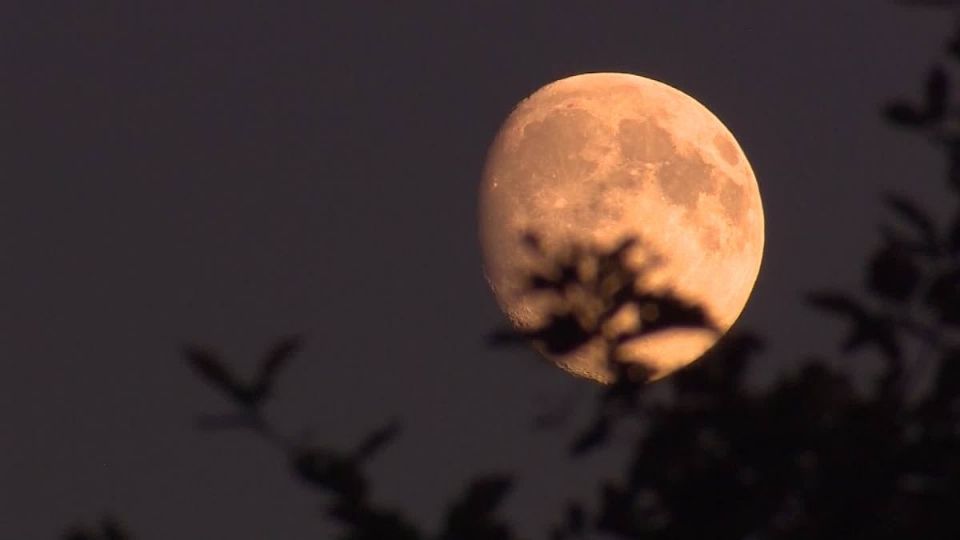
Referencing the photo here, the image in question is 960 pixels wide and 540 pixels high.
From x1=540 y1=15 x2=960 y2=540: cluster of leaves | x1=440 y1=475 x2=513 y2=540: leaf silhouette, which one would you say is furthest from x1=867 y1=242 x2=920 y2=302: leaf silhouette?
x1=440 y1=475 x2=513 y2=540: leaf silhouette

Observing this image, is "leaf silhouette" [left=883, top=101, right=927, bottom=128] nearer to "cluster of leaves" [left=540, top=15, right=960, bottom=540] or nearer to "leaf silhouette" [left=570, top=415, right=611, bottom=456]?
"cluster of leaves" [left=540, top=15, right=960, bottom=540]

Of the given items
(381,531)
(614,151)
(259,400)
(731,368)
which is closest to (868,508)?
(731,368)

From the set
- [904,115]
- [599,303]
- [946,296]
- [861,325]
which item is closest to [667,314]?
[599,303]

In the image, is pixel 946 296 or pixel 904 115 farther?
pixel 904 115

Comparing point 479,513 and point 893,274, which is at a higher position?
point 893,274

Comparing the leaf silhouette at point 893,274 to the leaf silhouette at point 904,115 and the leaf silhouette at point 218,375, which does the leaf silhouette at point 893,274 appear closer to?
the leaf silhouette at point 904,115

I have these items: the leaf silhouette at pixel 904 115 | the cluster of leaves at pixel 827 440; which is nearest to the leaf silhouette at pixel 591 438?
the cluster of leaves at pixel 827 440

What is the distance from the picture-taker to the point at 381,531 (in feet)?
12.8

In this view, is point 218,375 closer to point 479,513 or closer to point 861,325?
point 479,513

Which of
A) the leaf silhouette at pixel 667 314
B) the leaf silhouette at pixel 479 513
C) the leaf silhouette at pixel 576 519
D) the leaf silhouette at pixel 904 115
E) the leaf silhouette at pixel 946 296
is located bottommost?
the leaf silhouette at pixel 479 513

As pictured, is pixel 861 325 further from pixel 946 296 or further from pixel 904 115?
pixel 904 115

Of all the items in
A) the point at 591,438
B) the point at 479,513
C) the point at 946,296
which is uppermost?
the point at 946,296

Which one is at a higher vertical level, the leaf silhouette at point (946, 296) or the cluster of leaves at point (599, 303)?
the leaf silhouette at point (946, 296)

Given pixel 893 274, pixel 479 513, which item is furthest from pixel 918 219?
pixel 479 513
